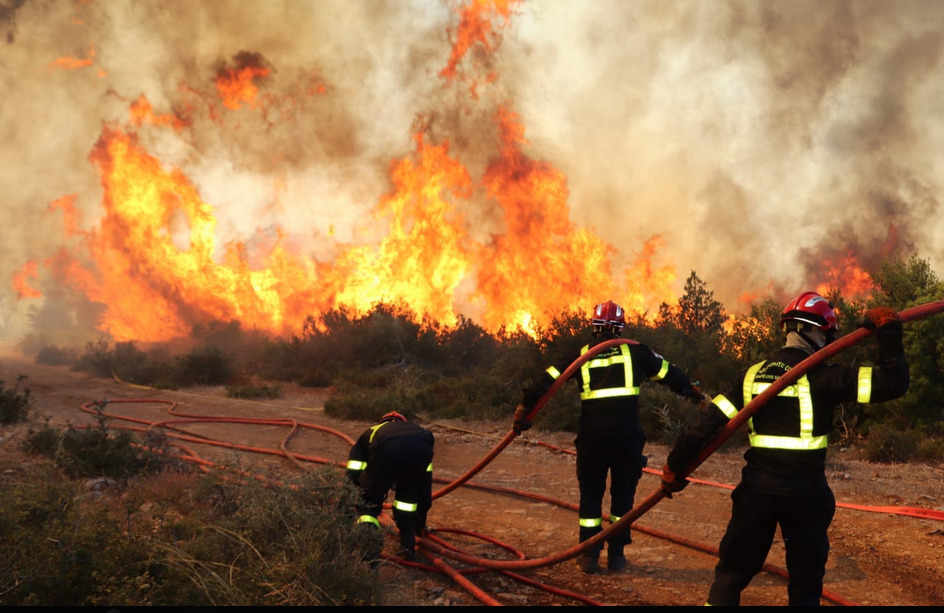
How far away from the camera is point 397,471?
5.35 meters

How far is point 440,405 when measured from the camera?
15.4 metres

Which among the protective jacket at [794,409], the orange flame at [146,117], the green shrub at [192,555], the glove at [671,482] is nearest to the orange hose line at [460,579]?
the green shrub at [192,555]

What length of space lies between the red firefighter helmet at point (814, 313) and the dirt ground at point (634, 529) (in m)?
2.25

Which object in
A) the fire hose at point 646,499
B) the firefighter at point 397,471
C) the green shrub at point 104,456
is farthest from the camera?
the green shrub at point 104,456

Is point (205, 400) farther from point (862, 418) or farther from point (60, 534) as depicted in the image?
point (862, 418)

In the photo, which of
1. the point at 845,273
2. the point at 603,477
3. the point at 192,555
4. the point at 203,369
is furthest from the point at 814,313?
the point at 845,273

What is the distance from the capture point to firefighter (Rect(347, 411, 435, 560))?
5.27 meters

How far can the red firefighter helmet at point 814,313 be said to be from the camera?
369 centimetres

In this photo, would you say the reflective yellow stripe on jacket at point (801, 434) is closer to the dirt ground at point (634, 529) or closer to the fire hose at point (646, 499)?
the fire hose at point (646, 499)

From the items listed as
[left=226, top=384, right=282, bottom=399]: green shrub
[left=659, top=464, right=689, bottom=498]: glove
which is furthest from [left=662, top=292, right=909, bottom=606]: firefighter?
[left=226, top=384, right=282, bottom=399]: green shrub

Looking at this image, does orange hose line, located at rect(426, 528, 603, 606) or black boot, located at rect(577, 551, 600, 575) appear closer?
orange hose line, located at rect(426, 528, 603, 606)

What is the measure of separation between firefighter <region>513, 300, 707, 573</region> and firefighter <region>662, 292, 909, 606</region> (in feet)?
5.86

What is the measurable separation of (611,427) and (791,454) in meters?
2.08

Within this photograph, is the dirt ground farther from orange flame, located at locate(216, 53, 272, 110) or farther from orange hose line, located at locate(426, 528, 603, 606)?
orange flame, located at locate(216, 53, 272, 110)
